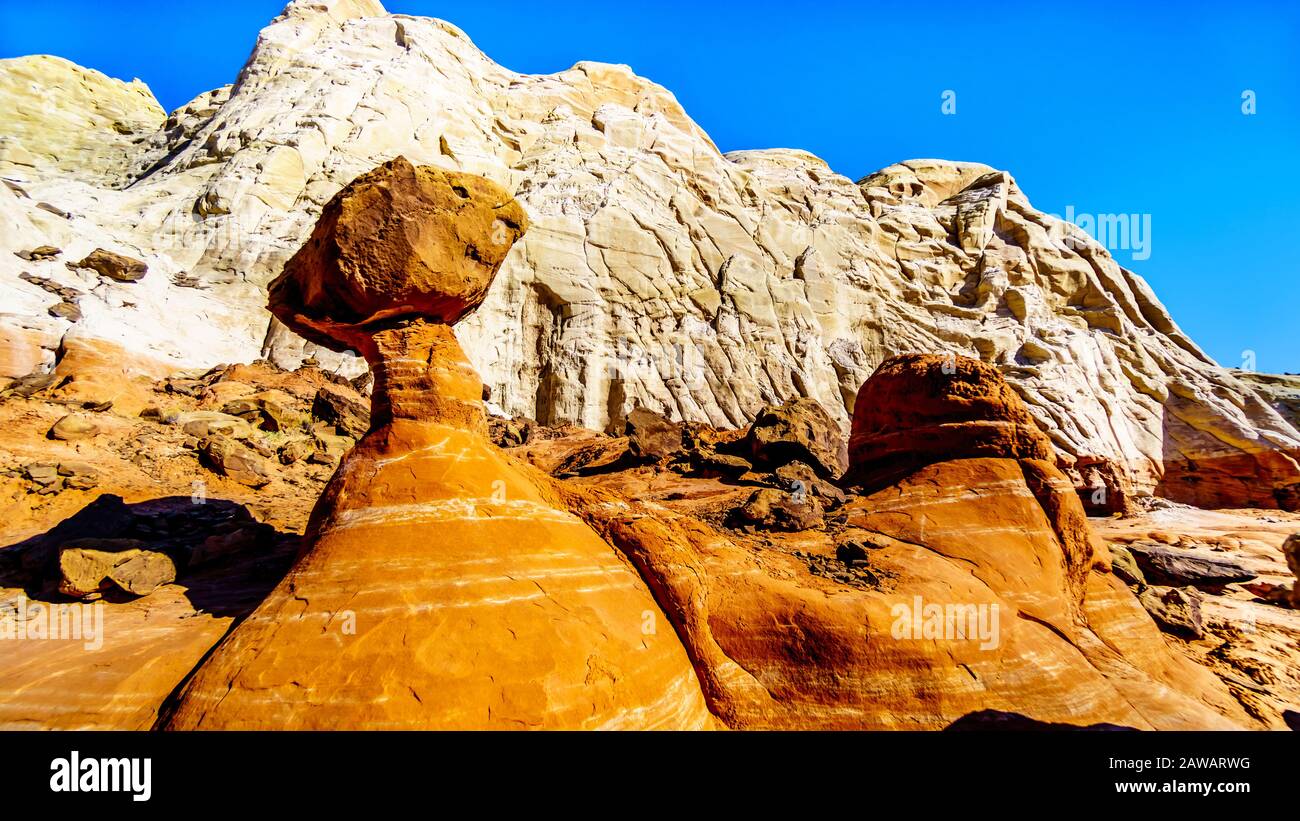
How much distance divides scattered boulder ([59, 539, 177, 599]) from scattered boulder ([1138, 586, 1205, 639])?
38.9 ft

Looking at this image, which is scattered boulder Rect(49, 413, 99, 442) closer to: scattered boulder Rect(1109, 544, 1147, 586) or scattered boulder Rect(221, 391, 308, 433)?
scattered boulder Rect(221, 391, 308, 433)

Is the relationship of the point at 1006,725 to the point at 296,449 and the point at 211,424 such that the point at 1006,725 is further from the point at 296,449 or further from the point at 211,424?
the point at 211,424

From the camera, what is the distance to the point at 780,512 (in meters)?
6.36

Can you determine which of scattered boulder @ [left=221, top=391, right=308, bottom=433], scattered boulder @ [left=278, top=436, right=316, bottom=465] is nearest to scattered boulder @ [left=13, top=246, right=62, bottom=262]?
scattered boulder @ [left=221, top=391, right=308, bottom=433]

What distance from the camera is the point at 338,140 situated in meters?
22.9

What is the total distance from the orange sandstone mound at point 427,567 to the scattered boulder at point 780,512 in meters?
1.77

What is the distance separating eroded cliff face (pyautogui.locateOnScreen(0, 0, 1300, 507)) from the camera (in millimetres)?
19016

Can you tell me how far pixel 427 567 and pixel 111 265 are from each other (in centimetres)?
1800

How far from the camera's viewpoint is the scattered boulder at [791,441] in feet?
31.9

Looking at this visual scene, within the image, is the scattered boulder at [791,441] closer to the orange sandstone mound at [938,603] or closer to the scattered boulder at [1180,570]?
the orange sandstone mound at [938,603]

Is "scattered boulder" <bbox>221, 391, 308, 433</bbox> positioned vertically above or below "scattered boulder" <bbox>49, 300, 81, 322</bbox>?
below
